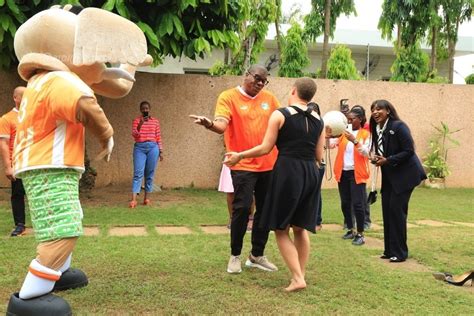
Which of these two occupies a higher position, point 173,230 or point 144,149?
point 144,149

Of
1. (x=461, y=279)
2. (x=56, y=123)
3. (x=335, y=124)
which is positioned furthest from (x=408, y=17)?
(x=56, y=123)

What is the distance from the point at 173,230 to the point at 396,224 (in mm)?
2906

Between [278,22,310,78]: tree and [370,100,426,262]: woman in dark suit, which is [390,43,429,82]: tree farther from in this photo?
[370,100,426,262]: woman in dark suit

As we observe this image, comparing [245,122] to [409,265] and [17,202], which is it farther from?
[17,202]

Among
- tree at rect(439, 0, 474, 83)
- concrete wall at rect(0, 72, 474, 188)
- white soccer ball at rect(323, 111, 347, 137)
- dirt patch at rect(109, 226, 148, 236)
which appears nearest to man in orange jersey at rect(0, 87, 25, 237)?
dirt patch at rect(109, 226, 148, 236)

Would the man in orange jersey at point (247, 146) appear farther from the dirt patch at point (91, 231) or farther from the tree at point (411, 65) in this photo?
the tree at point (411, 65)

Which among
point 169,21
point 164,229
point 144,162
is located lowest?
point 164,229

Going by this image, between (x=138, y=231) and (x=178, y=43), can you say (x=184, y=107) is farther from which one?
(x=138, y=231)

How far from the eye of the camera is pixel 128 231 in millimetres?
6539

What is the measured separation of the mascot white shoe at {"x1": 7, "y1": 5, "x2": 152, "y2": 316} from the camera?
3211 mm

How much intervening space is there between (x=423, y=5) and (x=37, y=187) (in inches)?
722

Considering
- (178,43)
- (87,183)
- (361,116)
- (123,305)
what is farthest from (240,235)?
(87,183)

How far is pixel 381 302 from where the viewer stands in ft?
13.1

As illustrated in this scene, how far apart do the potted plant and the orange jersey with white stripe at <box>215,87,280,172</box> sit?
8.55m
